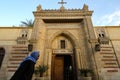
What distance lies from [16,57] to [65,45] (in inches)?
169

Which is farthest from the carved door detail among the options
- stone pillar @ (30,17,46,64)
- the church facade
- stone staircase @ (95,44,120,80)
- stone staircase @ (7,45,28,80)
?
stone staircase @ (95,44,120,80)

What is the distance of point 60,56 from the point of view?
456 inches

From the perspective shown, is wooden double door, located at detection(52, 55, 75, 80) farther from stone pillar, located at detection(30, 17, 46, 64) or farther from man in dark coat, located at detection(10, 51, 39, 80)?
man in dark coat, located at detection(10, 51, 39, 80)

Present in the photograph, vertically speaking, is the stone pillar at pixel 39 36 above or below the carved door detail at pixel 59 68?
above

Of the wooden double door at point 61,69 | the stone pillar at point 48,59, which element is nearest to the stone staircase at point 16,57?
the stone pillar at point 48,59

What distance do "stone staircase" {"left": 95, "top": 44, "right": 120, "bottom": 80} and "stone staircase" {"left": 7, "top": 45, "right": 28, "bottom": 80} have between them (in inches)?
230

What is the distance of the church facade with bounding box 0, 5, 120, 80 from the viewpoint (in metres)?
9.99

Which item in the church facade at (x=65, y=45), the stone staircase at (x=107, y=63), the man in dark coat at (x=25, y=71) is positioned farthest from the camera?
the church facade at (x=65, y=45)

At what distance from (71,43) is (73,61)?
68.9 inches

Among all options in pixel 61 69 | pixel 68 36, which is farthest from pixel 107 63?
pixel 68 36

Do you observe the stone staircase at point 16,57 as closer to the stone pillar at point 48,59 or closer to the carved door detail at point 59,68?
the stone pillar at point 48,59

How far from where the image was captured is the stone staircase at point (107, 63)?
373 inches

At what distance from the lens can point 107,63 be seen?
9992mm

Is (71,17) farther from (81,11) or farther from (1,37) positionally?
(1,37)
